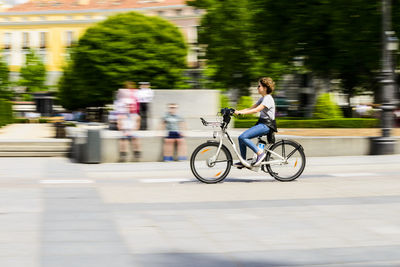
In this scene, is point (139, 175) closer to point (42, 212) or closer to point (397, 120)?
point (42, 212)

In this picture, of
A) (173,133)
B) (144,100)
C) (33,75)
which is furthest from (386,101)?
(33,75)

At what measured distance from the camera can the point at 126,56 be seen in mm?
33719

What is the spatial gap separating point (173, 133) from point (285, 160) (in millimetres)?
4720

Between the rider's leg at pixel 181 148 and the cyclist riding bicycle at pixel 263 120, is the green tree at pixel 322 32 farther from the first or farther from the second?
the cyclist riding bicycle at pixel 263 120

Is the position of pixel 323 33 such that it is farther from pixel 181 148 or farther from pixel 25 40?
pixel 25 40

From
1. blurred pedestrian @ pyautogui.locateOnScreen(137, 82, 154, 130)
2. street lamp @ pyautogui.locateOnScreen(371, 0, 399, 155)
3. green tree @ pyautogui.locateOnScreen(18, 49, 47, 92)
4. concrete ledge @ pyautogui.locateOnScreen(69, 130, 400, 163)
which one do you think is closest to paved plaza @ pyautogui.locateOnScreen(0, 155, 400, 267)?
concrete ledge @ pyautogui.locateOnScreen(69, 130, 400, 163)

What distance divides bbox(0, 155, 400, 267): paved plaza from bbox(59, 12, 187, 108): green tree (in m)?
21.6

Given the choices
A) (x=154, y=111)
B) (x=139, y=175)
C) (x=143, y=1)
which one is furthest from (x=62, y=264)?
(x=143, y=1)

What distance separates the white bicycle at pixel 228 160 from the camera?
10070 mm

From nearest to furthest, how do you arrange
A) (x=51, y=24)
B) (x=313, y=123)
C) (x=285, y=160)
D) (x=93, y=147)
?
(x=285, y=160), (x=93, y=147), (x=313, y=123), (x=51, y=24)

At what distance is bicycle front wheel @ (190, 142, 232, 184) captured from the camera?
33.0 ft

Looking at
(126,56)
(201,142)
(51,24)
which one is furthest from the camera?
(51,24)

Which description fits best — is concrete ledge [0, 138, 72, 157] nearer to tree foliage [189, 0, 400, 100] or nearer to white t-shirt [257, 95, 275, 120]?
white t-shirt [257, 95, 275, 120]

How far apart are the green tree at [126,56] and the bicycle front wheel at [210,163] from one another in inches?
866
